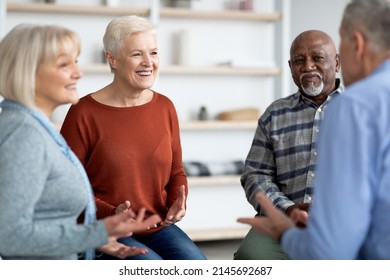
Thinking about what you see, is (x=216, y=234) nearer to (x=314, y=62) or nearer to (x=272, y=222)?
(x=314, y=62)

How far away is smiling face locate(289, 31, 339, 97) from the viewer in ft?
8.69

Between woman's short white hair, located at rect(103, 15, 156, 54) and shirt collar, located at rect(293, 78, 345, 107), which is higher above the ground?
woman's short white hair, located at rect(103, 15, 156, 54)

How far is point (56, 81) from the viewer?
1834 mm

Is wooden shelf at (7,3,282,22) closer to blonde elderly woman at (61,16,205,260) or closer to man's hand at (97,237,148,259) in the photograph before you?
blonde elderly woman at (61,16,205,260)

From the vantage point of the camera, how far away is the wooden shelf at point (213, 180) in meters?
5.01

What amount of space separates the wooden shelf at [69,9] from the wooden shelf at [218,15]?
18 centimetres

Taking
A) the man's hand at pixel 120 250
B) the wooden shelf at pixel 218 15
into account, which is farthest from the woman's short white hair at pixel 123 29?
the wooden shelf at pixel 218 15

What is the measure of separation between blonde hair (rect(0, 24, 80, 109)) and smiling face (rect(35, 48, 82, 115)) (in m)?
0.02

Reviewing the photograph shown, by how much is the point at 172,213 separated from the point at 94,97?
19.8 inches

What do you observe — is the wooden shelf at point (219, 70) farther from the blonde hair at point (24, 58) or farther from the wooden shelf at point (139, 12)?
the blonde hair at point (24, 58)

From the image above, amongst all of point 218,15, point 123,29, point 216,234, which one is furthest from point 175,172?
point 218,15

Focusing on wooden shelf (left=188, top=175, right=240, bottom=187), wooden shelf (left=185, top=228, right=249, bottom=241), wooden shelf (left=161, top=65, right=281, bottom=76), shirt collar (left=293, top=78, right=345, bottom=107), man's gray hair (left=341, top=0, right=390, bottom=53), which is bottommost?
wooden shelf (left=185, top=228, right=249, bottom=241)

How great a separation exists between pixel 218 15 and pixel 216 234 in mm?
1609

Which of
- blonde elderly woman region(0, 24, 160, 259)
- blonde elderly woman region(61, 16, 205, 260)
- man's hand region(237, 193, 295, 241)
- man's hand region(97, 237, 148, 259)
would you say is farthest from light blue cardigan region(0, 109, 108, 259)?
blonde elderly woman region(61, 16, 205, 260)
